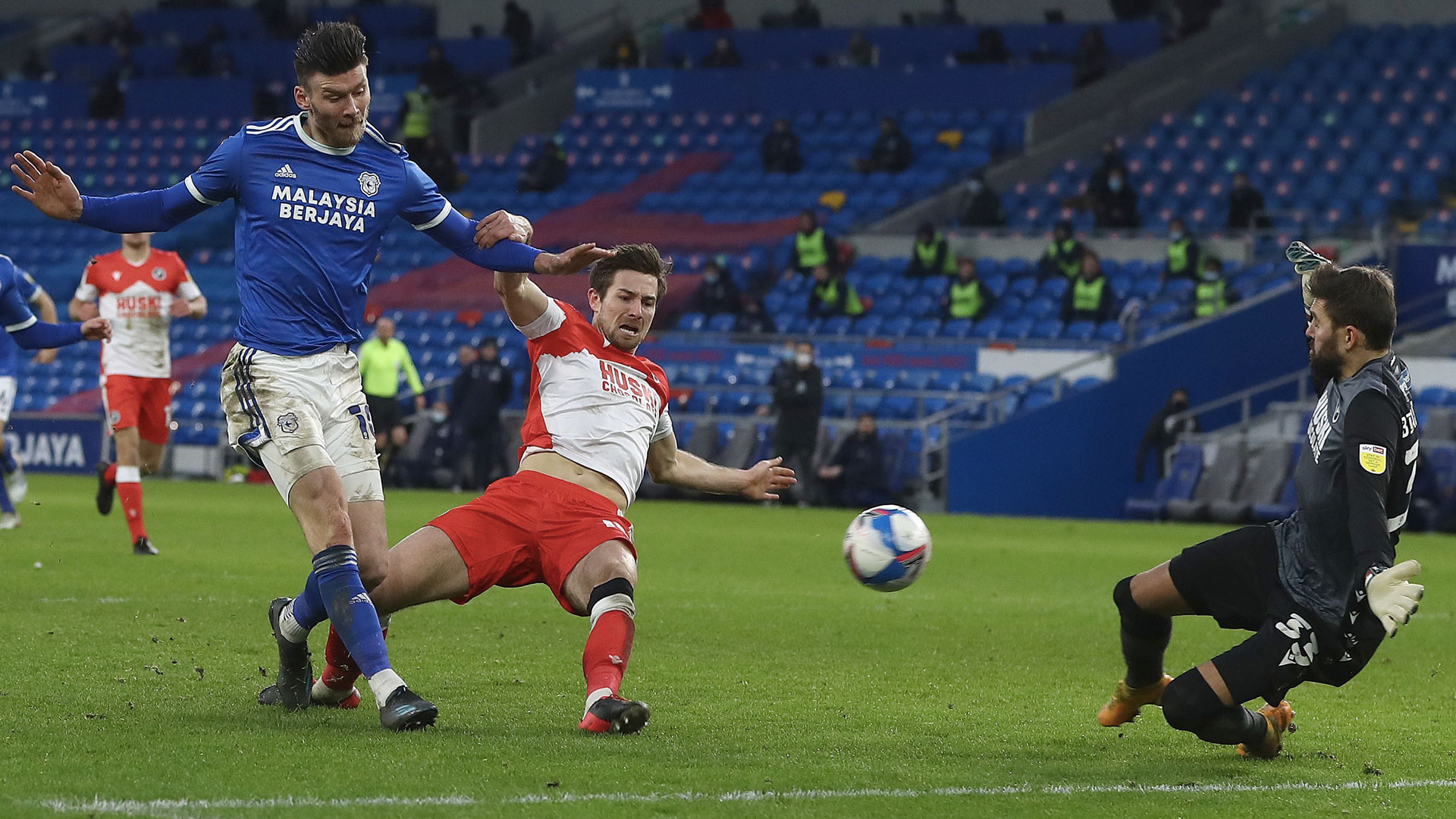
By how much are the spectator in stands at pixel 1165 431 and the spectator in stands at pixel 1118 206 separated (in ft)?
14.7

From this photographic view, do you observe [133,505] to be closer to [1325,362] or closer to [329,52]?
[329,52]

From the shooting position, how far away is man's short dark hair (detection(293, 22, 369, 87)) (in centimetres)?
590

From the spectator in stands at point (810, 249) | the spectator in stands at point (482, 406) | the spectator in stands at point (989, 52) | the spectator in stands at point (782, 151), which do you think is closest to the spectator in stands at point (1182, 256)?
the spectator in stands at point (810, 249)

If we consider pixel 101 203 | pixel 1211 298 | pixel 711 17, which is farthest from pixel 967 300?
pixel 101 203

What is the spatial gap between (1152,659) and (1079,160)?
73.7 feet

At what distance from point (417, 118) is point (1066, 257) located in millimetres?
13498

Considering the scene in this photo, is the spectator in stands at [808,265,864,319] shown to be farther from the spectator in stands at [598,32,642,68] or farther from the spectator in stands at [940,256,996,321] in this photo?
the spectator in stands at [598,32,642,68]

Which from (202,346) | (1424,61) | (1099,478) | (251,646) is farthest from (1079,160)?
(251,646)

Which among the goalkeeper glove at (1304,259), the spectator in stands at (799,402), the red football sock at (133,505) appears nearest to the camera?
the goalkeeper glove at (1304,259)

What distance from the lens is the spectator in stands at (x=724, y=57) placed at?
31688 millimetres

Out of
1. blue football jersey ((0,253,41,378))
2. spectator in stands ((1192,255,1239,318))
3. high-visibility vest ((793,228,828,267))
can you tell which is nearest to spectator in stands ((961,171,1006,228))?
high-visibility vest ((793,228,828,267))

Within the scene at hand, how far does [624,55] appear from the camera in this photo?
32.7 m

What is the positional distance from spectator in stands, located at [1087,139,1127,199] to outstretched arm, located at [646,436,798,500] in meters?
18.8

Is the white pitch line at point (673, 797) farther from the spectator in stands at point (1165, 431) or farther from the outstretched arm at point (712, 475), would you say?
the spectator in stands at point (1165, 431)
